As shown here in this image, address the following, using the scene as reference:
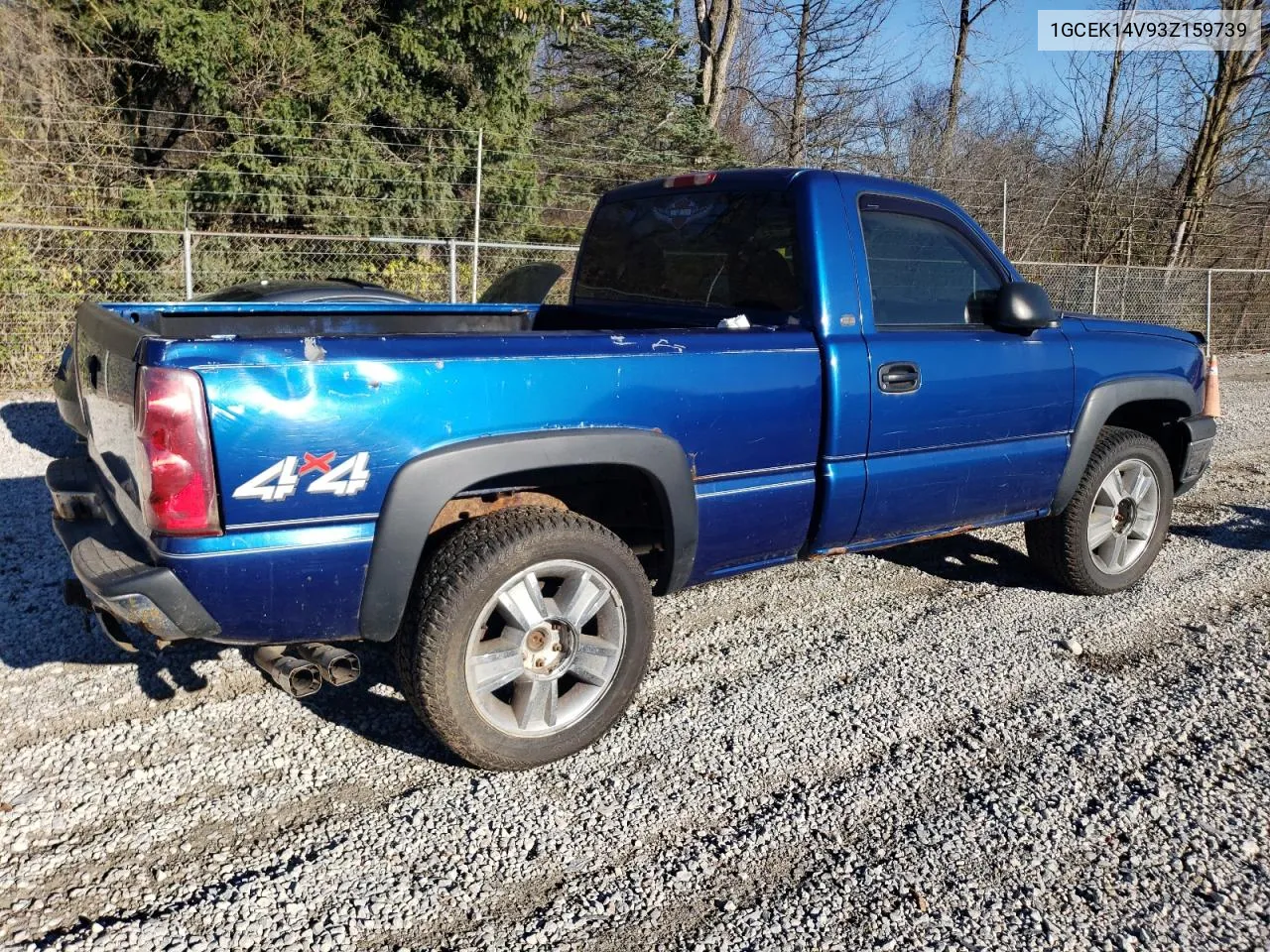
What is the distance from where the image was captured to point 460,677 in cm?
302

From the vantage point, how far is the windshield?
156 inches

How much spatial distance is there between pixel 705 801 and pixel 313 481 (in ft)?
5.04

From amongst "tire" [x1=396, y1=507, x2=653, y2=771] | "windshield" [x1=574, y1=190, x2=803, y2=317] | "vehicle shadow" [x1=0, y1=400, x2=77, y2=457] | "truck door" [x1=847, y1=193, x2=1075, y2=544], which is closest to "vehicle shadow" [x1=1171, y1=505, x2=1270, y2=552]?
"truck door" [x1=847, y1=193, x2=1075, y2=544]

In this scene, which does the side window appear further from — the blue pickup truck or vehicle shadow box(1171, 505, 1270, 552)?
vehicle shadow box(1171, 505, 1270, 552)

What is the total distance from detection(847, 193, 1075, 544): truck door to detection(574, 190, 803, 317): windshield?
1.12 feet

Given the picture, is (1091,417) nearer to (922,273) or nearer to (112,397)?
(922,273)

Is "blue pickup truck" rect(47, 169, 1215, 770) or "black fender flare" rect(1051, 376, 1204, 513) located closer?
"blue pickup truck" rect(47, 169, 1215, 770)

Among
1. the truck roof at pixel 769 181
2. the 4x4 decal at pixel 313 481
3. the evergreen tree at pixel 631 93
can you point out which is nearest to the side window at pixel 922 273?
the truck roof at pixel 769 181

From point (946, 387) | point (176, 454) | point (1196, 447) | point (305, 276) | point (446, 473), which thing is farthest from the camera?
point (305, 276)

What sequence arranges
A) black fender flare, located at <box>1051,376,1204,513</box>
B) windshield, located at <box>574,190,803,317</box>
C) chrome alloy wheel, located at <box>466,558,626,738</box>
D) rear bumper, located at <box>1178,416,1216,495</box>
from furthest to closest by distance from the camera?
rear bumper, located at <box>1178,416,1216,495</box> → black fender flare, located at <box>1051,376,1204,513</box> → windshield, located at <box>574,190,803,317</box> → chrome alloy wheel, located at <box>466,558,626,738</box>

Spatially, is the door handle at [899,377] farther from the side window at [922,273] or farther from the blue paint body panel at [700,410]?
the side window at [922,273]

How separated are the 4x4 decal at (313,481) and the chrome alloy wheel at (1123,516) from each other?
3.63m

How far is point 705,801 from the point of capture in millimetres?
3096

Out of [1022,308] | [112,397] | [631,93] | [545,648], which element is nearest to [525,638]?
[545,648]
